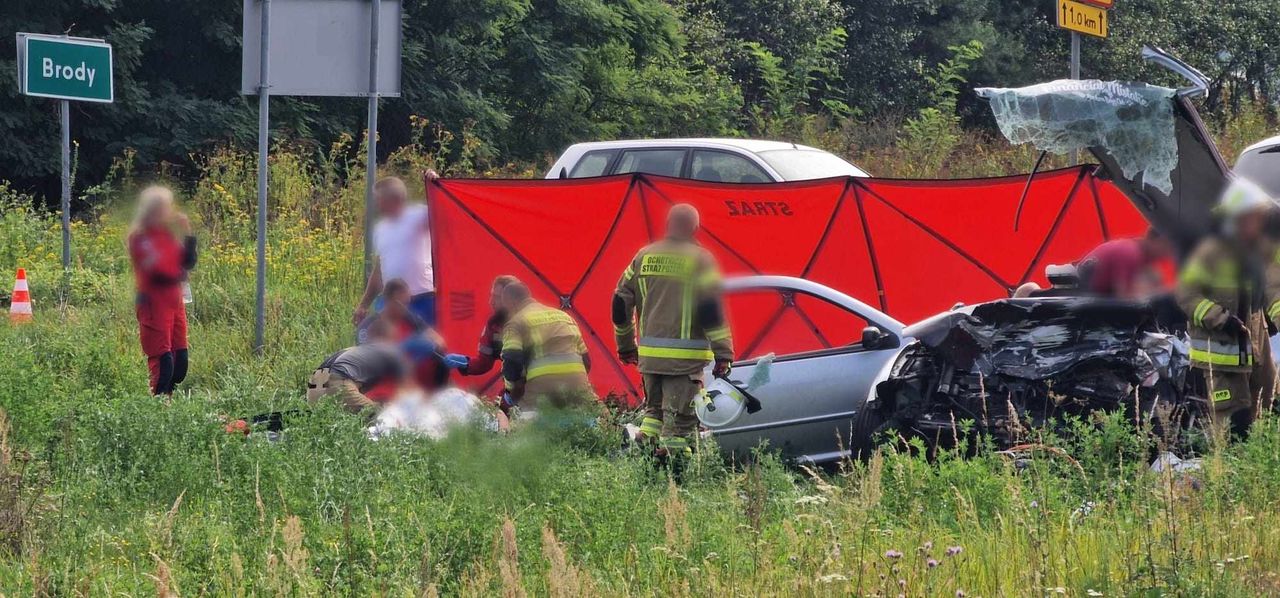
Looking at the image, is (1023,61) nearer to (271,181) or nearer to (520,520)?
(271,181)

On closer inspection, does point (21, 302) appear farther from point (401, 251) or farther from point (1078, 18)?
point (1078, 18)

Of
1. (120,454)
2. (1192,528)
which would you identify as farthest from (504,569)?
(120,454)

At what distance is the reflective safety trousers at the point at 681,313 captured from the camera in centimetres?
807

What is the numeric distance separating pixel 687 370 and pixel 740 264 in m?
2.52

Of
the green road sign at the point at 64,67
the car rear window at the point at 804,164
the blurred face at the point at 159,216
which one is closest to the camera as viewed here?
the blurred face at the point at 159,216

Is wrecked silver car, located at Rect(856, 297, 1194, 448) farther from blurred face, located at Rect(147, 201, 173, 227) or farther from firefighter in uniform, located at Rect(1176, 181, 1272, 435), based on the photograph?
blurred face, located at Rect(147, 201, 173, 227)

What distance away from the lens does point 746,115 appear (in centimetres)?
2922

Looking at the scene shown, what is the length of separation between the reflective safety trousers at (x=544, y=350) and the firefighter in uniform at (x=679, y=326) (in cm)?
43

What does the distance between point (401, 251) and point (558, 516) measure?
5.09m

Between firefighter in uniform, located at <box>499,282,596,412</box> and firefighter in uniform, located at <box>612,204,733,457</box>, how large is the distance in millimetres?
411

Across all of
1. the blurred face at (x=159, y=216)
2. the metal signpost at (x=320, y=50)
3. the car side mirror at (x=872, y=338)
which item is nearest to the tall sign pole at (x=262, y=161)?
the metal signpost at (x=320, y=50)

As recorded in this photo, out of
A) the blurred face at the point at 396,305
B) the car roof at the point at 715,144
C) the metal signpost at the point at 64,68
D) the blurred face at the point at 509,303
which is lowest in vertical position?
the blurred face at the point at 396,305

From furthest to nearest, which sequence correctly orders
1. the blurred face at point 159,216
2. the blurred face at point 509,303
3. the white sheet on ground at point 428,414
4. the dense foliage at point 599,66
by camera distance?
the dense foliage at point 599,66 → the blurred face at point 159,216 → the blurred face at point 509,303 → the white sheet on ground at point 428,414

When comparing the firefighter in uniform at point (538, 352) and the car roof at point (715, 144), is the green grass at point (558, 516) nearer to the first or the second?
the firefighter in uniform at point (538, 352)
